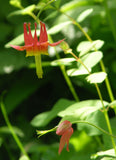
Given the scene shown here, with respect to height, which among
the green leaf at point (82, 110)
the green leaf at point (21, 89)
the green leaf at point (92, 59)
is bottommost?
the green leaf at point (21, 89)

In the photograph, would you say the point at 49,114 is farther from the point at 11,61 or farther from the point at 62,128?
the point at 11,61

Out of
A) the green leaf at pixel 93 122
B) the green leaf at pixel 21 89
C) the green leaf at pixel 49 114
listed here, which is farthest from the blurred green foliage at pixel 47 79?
the green leaf at pixel 93 122

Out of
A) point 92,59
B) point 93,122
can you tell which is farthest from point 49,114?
point 92,59

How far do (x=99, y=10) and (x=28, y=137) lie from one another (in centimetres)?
80

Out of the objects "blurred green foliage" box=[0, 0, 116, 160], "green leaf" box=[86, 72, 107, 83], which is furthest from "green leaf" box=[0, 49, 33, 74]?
"green leaf" box=[86, 72, 107, 83]

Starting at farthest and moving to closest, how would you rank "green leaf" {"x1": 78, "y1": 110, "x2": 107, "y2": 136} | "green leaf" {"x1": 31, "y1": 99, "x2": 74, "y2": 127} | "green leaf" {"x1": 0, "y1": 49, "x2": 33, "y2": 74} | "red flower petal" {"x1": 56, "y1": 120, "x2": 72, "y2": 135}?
"green leaf" {"x1": 0, "y1": 49, "x2": 33, "y2": 74} < "green leaf" {"x1": 31, "y1": 99, "x2": 74, "y2": 127} < "green leaf" {"x1": 78, "y1": 110, "x2": 107, "y2": 136} < "red flower petal" {"x1": 56, "y1": 120, "x2": 72, "y2": 135}

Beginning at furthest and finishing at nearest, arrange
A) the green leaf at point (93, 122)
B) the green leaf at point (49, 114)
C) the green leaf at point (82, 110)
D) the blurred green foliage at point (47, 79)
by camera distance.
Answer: the blurred green foliage at point (47, 79) < the green leaf at point (49, 114) < the green leaf at point (93, 122) < the green leaf at point (82, 110)

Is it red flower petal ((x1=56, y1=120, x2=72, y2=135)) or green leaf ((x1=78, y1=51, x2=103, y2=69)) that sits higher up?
green leaf ((x1=78, y1=51, x2=103, y2=69))

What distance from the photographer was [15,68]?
1925 mm

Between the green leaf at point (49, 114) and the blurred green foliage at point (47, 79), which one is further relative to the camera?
the blurred green foliage at point (47, 79)

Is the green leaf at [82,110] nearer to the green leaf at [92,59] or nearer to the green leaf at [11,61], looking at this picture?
the green leaf at [92,59]

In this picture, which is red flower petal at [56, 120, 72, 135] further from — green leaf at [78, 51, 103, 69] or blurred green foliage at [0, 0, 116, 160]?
blurred green foliage at [0, 0, 116, 160]

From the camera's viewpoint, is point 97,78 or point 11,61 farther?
point 11,61

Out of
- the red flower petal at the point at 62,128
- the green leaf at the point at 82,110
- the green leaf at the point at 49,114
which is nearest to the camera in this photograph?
the red flower petal at the point at 62,128
